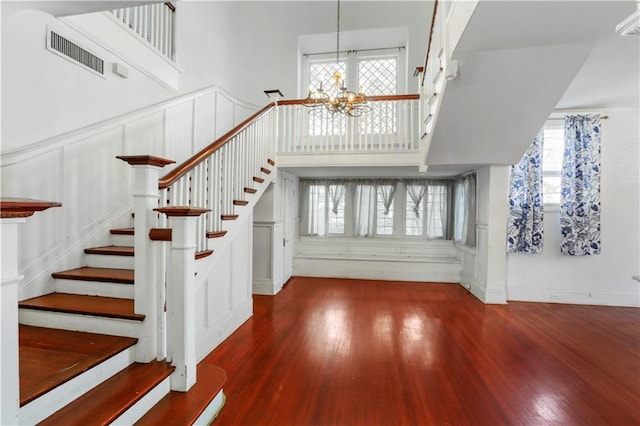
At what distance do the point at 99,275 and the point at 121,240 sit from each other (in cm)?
70

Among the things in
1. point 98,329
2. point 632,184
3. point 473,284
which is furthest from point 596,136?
point 98,329

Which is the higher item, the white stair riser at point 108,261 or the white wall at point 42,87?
the white wall at point 42,87

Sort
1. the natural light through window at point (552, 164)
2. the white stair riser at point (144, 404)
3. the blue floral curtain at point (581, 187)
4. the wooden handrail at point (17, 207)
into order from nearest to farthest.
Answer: the wooden handrail at point (17, 207)
the white stair riser at point (144, 404)
the blue floral curtain at point (581, 187)
the natural light through window at point (552, 164)

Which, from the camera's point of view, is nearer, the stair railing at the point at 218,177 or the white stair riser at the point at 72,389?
the white stair riser at the point at 72,389

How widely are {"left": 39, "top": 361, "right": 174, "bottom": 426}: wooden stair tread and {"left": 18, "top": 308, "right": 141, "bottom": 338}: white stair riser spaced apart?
8.5 inches

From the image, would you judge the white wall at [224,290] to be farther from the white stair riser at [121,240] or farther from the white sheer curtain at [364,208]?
the white sheer curtain at [364,208]

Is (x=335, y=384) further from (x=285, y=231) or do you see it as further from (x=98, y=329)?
(x=285, y=231)

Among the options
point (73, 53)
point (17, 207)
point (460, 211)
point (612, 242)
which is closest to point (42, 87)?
point (73, 53)

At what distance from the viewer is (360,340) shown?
120 inches

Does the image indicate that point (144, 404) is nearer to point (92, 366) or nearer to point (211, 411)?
point (92, 366)

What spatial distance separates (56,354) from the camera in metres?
1.55

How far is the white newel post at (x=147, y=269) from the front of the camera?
171cm

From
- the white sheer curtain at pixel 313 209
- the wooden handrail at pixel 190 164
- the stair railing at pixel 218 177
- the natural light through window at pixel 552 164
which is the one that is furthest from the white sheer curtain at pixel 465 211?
the wooden handrail at pixel 190 164

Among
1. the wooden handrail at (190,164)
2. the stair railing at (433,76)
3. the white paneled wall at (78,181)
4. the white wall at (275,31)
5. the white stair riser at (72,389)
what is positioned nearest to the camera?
the white stair riser at (72,389)
